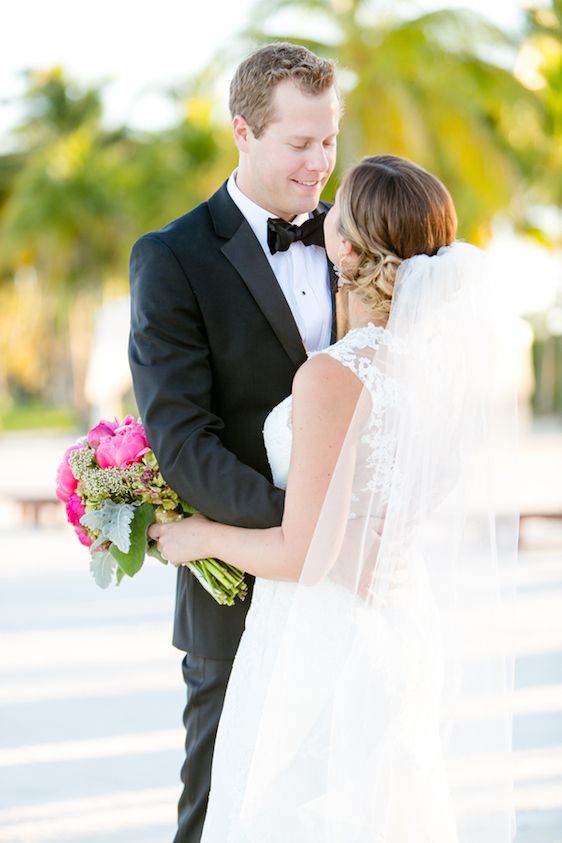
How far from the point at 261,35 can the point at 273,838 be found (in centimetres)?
1855

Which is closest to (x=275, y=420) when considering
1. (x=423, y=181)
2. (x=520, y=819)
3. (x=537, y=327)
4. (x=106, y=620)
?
(x=423, y=181)

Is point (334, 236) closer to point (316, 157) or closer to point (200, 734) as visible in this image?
point (316, 157)

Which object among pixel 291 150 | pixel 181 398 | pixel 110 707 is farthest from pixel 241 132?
A: pixel 110 707

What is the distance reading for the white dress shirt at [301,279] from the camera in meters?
3.04

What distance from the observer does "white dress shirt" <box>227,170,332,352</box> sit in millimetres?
3045

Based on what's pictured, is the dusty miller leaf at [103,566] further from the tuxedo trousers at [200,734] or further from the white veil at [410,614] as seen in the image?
the white veil at [410,614]

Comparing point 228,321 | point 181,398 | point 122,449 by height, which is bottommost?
point 122,449

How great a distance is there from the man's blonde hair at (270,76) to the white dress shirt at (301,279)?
0.22 metres

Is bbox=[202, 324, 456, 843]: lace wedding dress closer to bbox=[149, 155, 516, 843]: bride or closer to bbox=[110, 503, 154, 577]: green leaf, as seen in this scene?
bbox=[149, 155, 516, 843]: bride

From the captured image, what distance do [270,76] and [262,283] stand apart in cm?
50

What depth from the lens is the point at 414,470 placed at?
258 cm

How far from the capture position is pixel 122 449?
2.87 metres

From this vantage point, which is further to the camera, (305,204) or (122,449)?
(305,204)

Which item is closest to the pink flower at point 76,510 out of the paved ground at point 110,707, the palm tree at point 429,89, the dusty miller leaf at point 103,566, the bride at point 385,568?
the dusty miller leaf at point 103,566
